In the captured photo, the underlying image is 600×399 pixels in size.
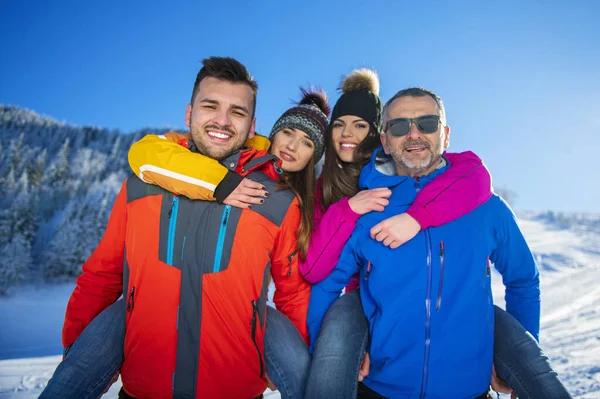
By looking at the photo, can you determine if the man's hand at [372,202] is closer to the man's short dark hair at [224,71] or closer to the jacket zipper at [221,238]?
the jacket zipper at [221,238]

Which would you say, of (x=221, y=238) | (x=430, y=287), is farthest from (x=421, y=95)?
(x=221, y=238)

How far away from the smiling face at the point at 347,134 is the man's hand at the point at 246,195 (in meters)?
1.62

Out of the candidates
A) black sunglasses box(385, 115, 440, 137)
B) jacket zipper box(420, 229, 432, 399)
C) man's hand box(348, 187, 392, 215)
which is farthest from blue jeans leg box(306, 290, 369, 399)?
black sunglasses box(385, 115, 440, 137)

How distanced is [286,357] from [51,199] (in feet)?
246

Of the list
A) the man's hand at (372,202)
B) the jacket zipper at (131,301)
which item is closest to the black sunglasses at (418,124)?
the man's hand at (372,202)

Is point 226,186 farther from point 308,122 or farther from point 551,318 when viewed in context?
point 551,318

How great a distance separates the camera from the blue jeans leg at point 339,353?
7.31ft

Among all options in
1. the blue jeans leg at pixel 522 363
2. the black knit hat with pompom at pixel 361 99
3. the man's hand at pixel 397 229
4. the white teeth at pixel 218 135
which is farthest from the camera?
the black knit hat with pompom at pixel 361 99

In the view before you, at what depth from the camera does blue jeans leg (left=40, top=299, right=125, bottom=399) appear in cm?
216

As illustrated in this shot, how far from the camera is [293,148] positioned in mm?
3686

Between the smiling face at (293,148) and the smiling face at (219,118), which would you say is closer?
the smiling face at (219,118)

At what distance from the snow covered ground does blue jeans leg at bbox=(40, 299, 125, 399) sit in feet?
17.6

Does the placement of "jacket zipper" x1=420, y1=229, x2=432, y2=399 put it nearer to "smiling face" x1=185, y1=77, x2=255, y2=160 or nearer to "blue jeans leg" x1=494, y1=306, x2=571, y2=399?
"blue jeans leg" x1=494, y1=306, x2=571, y2=399

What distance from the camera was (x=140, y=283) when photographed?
2471mm
